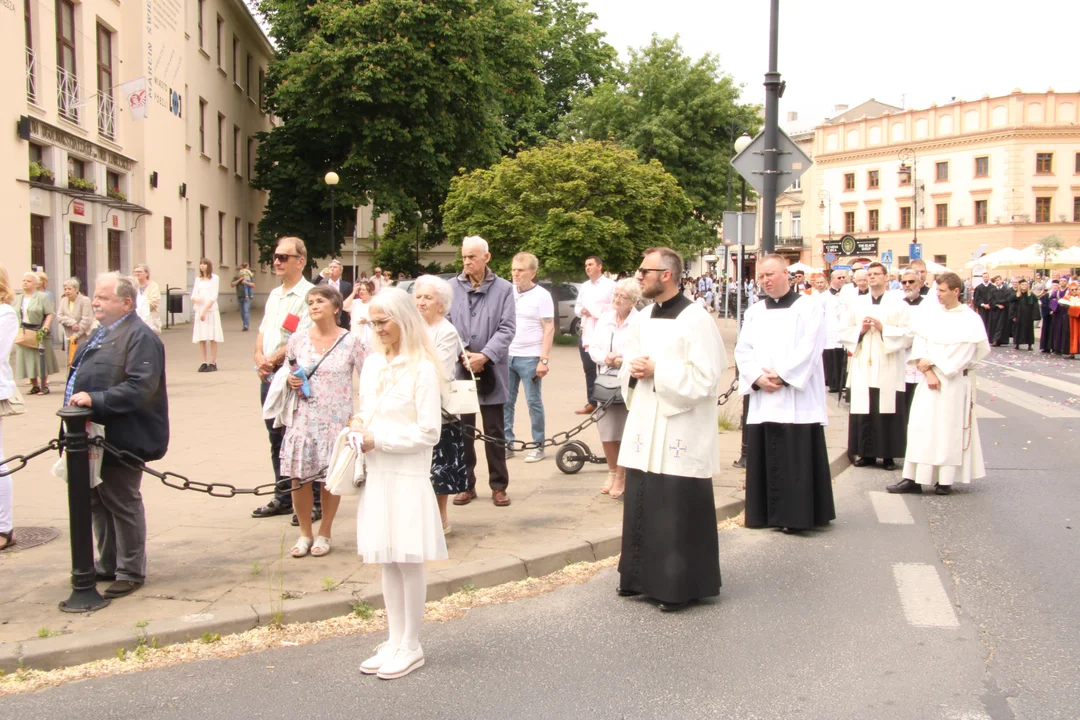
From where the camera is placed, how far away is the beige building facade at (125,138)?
66.5 feet

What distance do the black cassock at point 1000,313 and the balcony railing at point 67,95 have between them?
25120mm

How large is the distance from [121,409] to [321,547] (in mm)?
1492

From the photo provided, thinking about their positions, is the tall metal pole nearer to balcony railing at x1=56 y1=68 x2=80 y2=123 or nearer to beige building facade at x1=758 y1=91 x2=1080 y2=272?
balcony railing at x1=56 y1=68 x2=80 y2=123

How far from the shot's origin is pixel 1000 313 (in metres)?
30.2

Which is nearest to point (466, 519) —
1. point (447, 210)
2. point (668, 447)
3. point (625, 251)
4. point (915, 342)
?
point (668, 447)

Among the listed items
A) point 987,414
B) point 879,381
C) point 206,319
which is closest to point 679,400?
point 879,381

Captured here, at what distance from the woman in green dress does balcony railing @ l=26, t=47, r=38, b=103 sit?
329 inches

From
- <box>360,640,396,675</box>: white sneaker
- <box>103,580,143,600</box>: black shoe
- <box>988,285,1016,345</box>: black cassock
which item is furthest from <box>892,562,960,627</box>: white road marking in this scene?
<box>988,285,1016,345</box>: black cassock

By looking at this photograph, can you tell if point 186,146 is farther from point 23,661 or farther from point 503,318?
point 23,661

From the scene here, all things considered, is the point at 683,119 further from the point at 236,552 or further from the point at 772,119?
the point at 236,552

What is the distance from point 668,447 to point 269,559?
8.21ft

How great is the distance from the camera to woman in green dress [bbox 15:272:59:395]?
13734mm

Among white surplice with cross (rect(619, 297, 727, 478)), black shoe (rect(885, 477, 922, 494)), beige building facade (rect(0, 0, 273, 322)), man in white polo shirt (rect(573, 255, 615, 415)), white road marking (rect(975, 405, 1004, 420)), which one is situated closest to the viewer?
white surplice with cross (rect(619, 297, 727, 478))

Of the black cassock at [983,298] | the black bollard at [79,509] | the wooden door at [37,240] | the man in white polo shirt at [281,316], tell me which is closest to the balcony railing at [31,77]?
the wooden door at [37,240]
